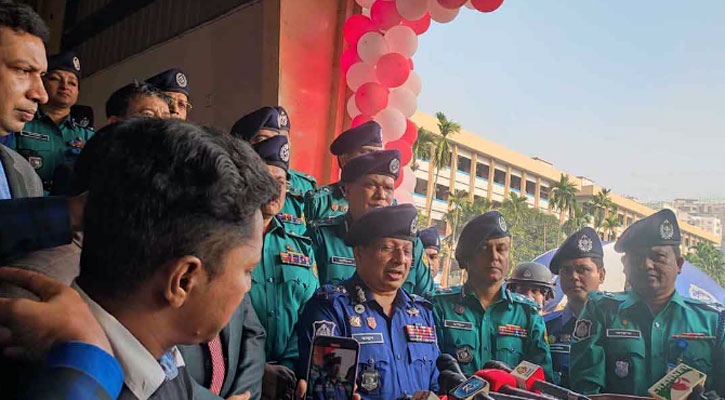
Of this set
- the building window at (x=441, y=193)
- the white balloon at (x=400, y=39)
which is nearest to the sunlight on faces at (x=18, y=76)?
the white balloon at (x=400, y=39)

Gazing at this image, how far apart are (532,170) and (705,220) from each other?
611 centimetres

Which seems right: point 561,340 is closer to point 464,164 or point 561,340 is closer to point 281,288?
point 281,288

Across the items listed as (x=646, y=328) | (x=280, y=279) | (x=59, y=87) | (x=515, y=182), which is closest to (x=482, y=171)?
(x=515, y=182)

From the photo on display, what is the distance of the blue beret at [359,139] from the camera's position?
3.24 meters

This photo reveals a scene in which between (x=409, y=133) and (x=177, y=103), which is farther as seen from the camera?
(x=409, y=133)

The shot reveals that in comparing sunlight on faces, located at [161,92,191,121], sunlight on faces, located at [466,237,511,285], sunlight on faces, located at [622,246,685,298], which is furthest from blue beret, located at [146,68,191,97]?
sunlight on faces, located at [622,246,685,298]

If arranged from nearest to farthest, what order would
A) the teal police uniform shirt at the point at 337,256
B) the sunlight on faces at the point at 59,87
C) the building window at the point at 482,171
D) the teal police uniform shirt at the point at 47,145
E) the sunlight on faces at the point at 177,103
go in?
the teal police uniform shirt at the point at 337,256 → the sunlight on faces at the point at 177,103 → the teal police uniform shirt at the point at 47,145 → the sunlight on faces at the point at 59,87 → the building window at the point at 482,171

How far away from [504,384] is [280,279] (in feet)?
2.92

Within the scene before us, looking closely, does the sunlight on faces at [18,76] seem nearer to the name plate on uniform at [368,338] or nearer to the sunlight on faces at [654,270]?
the name plate on uniform at [368,338]

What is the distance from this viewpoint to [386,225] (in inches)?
89.0

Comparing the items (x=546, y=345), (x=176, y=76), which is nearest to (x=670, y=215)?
(x=546, y=345)

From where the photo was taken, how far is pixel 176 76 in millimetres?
3365

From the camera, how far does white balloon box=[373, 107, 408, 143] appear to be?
3.81 m

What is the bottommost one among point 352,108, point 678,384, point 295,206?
point 678,384
